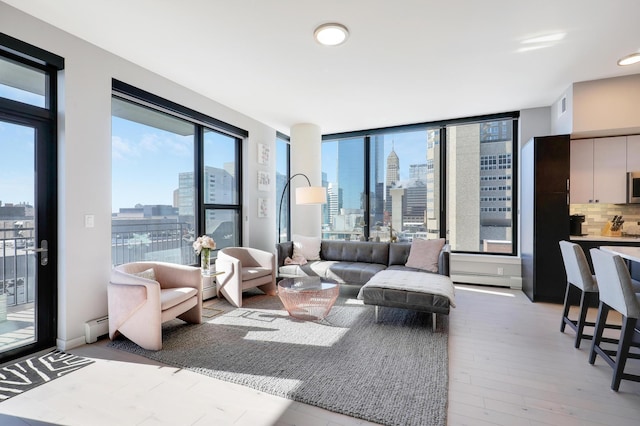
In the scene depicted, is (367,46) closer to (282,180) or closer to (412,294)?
(412,294)

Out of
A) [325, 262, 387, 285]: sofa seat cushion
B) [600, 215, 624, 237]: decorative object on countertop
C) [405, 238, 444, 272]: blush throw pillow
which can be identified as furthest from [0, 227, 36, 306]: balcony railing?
[600, 215, 624, 237]: decorative object on countertop

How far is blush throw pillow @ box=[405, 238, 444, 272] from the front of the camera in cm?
431

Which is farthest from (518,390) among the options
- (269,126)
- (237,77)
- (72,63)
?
(269,126)

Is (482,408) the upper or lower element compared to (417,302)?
lower

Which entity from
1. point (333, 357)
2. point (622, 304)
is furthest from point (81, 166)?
point (622, 304)

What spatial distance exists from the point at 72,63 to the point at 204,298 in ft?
9.78

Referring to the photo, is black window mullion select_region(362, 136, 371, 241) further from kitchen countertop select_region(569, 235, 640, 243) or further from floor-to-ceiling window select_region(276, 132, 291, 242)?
kitchen countertop select_region(569, 235, 640, 243)

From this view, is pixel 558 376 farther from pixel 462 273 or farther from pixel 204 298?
pixel 204 298

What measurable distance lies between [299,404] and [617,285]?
2363 mm

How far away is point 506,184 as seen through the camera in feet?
16.6

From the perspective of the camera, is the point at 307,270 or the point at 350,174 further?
the point at 350,174

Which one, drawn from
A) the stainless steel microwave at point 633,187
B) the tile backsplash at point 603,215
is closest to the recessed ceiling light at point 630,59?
the stainless steel microwave at point 633,187

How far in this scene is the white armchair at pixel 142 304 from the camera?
2709 millimetres

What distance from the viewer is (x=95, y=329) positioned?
2.91 metres
